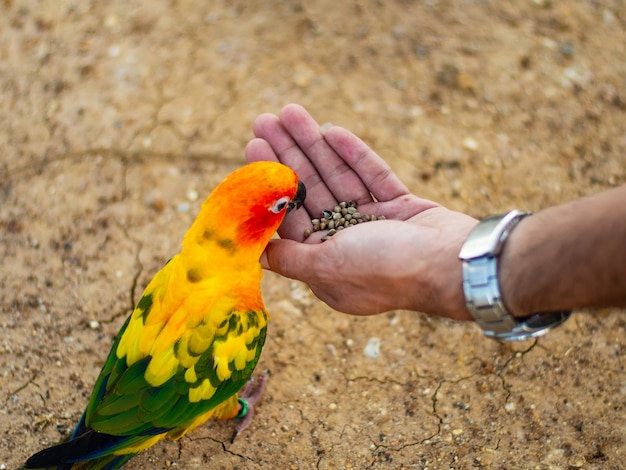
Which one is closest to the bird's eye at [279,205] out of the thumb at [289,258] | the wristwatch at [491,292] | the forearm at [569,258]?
the thumb at [289,258]

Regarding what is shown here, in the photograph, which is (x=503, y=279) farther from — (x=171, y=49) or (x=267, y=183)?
(x=171, y=49)

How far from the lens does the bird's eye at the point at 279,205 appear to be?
306 centimetres

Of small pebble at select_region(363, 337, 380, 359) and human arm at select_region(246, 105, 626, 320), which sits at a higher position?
human arm at select_region(246, 105, 626, 320)

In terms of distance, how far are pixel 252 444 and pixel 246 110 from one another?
2.76 meters

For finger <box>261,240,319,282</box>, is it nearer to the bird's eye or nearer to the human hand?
the human hand

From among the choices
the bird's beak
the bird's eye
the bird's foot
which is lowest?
the bird's foot

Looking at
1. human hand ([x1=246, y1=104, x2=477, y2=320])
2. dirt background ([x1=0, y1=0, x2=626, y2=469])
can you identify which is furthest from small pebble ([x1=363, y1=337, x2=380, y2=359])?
human hand ([x1=246, y1=104, x2=477, y2=320])

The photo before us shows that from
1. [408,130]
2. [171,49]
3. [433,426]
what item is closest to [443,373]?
[433,426]

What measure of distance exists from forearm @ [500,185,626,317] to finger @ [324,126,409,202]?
1.16 metres

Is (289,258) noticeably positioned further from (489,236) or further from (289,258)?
(489,236)

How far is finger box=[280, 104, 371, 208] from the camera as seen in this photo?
12.5ft

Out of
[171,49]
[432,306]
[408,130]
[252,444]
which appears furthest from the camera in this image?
[171,49]

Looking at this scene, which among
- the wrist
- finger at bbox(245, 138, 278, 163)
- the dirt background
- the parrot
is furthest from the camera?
finger at bbox(245, 138, 278, 163)

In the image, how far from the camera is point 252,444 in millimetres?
3625
